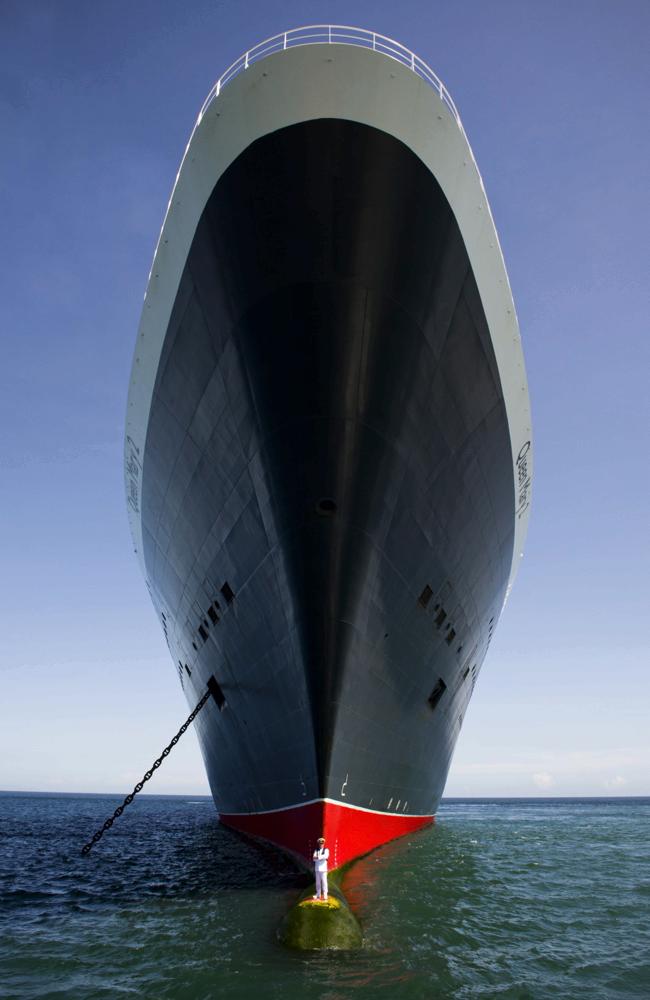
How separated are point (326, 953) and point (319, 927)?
0.94ft

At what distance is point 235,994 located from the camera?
5.09 meters

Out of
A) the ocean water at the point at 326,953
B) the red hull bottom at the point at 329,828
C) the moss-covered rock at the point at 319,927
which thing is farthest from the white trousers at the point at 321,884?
the red hull bottom at the point at 329,828

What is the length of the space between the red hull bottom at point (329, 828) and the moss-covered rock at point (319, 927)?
172 centimetres

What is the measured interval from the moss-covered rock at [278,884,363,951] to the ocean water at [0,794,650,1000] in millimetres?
196

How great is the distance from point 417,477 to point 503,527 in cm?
443

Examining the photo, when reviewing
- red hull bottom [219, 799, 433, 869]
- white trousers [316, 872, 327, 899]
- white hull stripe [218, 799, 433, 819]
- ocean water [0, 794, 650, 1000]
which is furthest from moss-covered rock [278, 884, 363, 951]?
white hull stripe [218, 799, 433, 819]

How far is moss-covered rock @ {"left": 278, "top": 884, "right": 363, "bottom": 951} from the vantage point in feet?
20.2

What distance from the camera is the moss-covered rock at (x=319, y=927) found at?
20.2 feet

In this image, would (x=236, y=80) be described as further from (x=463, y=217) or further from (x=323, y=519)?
(x=323, y=519)

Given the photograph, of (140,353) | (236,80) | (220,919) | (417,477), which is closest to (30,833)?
(220,919)

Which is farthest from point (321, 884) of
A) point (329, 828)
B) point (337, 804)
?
point (337, 804)

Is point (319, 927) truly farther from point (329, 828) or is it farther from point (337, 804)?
point (337, 804)

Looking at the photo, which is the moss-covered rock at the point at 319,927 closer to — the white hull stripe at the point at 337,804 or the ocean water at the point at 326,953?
the ocean water at the point at 326,953

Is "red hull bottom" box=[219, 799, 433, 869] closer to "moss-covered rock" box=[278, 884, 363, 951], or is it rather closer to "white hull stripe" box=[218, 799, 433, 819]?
"white hull stripe" box=[218, 799, 433, 819]
